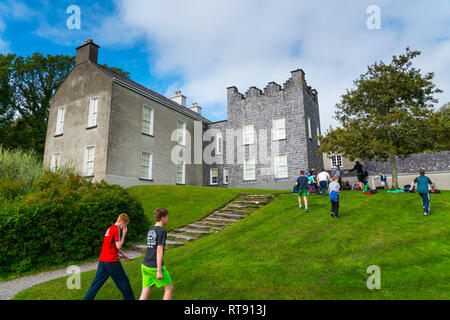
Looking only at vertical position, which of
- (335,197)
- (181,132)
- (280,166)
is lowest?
(335,197)

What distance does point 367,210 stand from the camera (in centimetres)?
1253

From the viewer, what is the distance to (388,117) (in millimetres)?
18625

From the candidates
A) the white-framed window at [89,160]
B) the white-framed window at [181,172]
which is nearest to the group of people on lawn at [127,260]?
the white-framed window at [89,160]

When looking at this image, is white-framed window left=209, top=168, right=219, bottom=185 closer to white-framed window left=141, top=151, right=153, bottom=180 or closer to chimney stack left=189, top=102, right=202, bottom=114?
white-framed window left=141, top=151, right=153, bottom=180

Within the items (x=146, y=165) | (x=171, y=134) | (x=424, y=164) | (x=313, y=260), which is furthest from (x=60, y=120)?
(x=424, y=164)

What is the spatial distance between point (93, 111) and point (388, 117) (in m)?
22.7

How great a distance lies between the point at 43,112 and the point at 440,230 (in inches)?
1543

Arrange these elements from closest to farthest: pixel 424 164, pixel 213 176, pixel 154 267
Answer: pixel 154 267 → pixel 213 176 → pixel 424 164

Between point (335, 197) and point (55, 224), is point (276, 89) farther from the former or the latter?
point (55, 224)

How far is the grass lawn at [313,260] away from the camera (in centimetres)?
549

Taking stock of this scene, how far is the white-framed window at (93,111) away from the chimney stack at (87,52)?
4.27 m

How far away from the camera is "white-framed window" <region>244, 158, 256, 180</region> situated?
87.8ft
